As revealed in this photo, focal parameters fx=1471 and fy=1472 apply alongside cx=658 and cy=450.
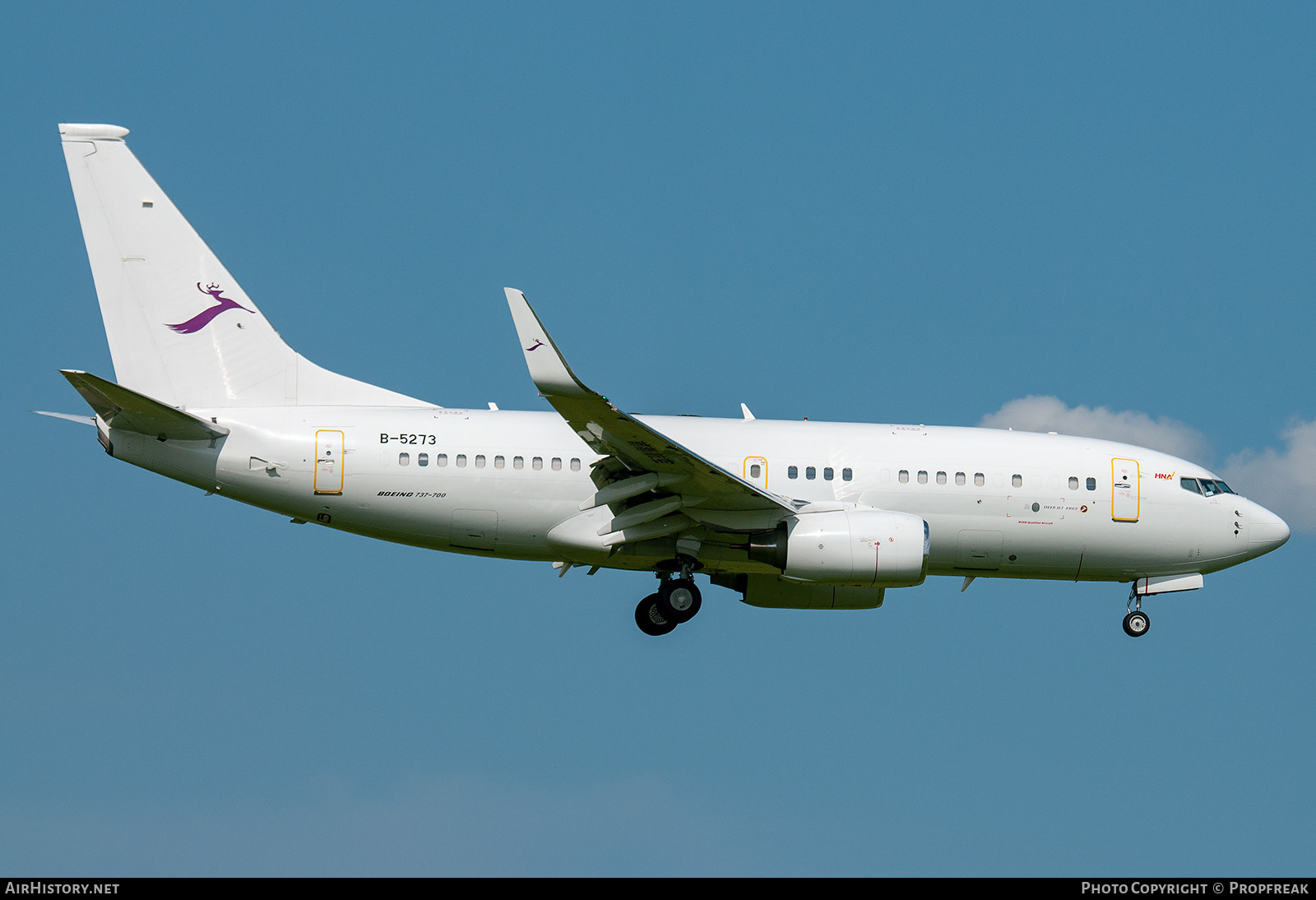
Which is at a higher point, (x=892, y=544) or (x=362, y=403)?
(x=362, y=403)

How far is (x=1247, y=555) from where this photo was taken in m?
29.7

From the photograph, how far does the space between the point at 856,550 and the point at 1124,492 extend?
21.9 feet

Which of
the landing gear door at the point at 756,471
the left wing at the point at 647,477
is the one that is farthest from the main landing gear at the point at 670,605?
the landing gear door at the point at 756,471

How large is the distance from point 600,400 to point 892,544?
600cm

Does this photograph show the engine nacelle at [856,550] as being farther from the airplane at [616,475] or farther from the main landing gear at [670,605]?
the main landing gear at [670,605]

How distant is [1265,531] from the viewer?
97.1ft

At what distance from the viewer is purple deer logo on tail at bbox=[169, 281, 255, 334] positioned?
1087 inches

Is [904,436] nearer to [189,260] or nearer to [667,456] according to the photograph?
[667,456]

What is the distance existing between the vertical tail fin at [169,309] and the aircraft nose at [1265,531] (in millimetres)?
16636

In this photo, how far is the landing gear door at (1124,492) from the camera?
28.6m

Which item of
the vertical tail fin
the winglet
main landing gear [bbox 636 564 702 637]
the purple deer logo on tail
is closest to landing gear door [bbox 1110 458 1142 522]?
main landing gear [bbox 636 564 702 637]

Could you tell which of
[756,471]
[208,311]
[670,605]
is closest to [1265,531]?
[756,471]
